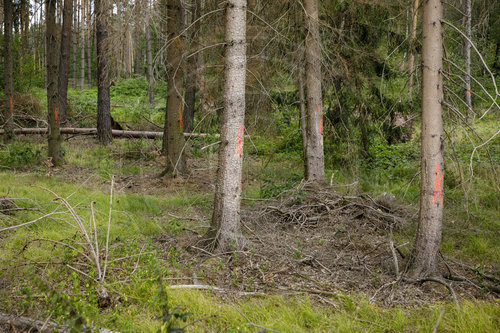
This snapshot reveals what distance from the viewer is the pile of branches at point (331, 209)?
23.4 feet

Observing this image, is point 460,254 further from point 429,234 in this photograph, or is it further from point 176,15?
point 176,15

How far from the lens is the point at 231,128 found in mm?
5438

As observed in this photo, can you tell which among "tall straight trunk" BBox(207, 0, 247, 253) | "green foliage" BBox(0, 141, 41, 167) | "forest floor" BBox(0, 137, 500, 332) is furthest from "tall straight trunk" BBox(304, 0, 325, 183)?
"green foliage" BBox(0, 141, 41, 167)

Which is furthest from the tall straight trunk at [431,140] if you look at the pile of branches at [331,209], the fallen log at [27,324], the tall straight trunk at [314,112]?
the fallen log at [27,324]

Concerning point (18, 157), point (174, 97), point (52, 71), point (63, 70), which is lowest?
point (18, 157)

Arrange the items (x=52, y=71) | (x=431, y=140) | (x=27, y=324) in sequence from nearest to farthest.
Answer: (x=27, y=324) < (x=431, y=140) < (x=52, y=71)

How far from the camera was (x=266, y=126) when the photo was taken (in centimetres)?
965

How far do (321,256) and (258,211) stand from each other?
6.55 ft

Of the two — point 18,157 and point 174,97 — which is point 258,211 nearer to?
point 174,97

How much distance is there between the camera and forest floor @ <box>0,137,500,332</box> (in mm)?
3803

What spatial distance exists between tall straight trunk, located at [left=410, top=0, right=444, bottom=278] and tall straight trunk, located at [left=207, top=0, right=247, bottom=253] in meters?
2.30

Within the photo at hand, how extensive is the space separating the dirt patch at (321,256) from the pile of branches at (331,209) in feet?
0.06

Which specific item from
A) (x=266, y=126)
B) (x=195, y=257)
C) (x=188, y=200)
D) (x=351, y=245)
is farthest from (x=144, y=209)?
(x=351, y=245)

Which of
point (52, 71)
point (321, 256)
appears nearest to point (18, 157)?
point (52, 71)
